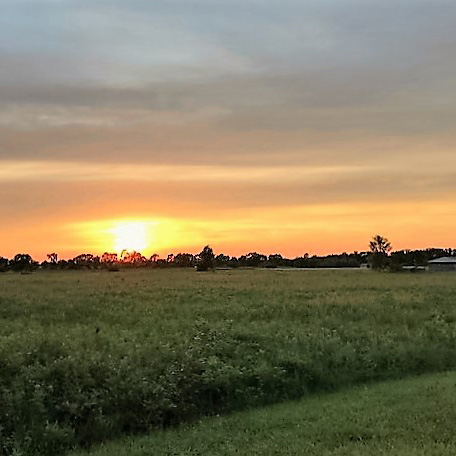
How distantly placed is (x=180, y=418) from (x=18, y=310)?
19907 millimetres

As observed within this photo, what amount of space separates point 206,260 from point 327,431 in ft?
389

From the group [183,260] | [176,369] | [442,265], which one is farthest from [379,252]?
[176,369]

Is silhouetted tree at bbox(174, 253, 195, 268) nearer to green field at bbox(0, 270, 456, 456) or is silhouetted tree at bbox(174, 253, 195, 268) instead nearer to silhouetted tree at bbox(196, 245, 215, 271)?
silhouetted tree at bbox(196, 245, 215, 271)

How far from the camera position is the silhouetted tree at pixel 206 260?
127213 millimetres

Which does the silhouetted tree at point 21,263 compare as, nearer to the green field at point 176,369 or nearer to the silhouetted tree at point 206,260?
the silhouetted tree at point 206,260

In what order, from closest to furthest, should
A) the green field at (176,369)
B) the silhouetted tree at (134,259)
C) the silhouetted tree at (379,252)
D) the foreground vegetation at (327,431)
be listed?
the foreground vegetation at (327,431) → the green field at (176,369) → the silhouetted tree at (379,252) → the silhouetted tree at (134,259)

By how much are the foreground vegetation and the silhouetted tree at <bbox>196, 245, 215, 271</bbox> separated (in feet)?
374

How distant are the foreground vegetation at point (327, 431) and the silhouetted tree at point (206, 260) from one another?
374 ft

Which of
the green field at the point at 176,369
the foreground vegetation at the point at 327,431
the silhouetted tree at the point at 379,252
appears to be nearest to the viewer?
the foreground vegetation at the point at 327,431

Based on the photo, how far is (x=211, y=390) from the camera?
12.2m

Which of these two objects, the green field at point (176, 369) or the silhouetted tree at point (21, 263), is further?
the silhouetted tree at point (21, 263)

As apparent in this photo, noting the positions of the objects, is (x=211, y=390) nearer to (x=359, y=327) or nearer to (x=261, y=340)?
(x=261, y=340)

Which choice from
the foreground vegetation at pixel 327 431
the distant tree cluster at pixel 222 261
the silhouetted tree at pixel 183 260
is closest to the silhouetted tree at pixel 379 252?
the distant tree cluster at pixel 222 261

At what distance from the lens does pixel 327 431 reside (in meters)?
9.98
